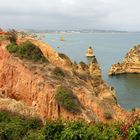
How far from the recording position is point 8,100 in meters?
27.8

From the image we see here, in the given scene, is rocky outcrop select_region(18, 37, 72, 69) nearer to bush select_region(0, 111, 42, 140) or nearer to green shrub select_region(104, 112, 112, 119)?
green shrub select_region(104, 112, 112, 119)

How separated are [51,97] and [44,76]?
91.3 inches

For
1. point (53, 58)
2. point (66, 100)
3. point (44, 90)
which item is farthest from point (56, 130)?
point (53, 58)

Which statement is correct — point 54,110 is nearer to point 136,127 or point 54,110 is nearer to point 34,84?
point 34,84

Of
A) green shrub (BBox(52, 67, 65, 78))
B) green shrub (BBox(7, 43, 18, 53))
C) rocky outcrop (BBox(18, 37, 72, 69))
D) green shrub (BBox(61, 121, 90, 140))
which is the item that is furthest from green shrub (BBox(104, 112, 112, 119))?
green shrub (BBox(61, 121, 90, 140))

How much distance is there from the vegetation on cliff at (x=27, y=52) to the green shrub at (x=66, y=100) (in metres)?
5.40

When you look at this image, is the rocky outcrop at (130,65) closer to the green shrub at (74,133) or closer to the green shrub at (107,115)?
the green shrub at (107,115)

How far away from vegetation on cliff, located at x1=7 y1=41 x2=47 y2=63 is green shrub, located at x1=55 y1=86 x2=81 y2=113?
540 centimetres

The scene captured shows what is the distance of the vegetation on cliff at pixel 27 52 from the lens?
3397cm

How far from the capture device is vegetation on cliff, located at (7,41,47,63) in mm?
33969

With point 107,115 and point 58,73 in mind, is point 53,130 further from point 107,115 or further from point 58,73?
point 58,73

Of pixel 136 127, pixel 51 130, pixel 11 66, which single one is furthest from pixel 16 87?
pixel 136 127

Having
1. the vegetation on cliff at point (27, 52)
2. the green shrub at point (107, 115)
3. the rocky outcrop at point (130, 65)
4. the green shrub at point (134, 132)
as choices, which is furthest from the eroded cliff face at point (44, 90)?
the rocky outcrop at point (130, 65)

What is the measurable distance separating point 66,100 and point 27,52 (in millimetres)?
6994
